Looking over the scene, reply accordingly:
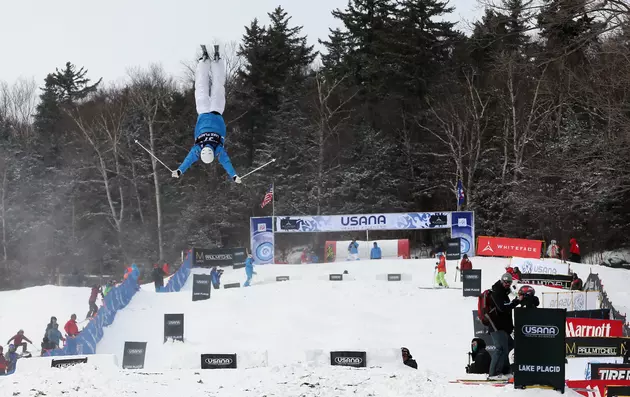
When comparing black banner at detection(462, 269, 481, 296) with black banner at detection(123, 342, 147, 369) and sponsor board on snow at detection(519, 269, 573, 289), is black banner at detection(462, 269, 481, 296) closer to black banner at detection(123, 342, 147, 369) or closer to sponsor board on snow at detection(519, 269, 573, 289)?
sponsor board on snow at detection(519, 269, 573, 289)

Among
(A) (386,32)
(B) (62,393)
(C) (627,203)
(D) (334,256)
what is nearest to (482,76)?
(A) (386,32)

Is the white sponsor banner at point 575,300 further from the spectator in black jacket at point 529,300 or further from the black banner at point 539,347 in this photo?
the black banner at point 539,347

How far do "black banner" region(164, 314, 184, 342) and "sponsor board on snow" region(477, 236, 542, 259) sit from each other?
18.8 metres

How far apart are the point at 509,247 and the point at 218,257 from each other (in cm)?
1335

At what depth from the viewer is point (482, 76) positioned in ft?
173

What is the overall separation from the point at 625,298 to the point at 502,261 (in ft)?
26.2

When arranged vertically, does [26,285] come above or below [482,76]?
below

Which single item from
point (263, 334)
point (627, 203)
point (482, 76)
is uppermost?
point (482, 76)

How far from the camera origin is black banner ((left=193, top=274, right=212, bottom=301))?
2988 cm

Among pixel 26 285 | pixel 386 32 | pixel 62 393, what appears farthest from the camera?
pixel 386 32

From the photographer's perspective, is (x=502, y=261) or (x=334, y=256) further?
(x=334, y=256)

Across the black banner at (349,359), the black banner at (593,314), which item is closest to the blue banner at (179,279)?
the black banner at (593,314)

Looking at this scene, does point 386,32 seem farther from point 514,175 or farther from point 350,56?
point 514,175

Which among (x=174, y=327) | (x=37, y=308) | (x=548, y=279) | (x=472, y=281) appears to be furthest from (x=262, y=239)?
(x=174, y=327)
